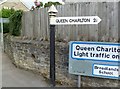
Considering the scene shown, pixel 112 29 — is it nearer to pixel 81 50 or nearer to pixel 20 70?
pixel 81 50

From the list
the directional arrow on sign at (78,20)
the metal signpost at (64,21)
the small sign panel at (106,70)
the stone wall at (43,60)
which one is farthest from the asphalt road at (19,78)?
the directional arrow on sign at (78,20)

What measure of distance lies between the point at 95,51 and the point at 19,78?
3.05m

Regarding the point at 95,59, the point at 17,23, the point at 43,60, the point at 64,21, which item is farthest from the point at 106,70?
the point at 17,23

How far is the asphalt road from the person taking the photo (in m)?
7.49

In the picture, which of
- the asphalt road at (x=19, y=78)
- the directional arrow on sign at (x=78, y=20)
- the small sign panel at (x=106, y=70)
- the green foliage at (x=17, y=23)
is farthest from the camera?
the green foliage at (x=17, y=23)

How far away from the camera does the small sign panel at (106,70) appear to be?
6.35 metres

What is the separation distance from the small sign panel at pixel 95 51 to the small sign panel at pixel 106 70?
188 mm

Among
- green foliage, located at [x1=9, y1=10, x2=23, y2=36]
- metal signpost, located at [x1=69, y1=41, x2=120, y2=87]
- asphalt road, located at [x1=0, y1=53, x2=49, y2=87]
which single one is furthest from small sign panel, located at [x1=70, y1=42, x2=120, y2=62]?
green foliage, located at [x1=9, y1=10, x2=23, y2=36]

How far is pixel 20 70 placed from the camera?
31.3 feet

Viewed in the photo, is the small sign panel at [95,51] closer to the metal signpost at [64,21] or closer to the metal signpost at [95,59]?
the metal signpost at [95,59]

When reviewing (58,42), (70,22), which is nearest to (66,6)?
(58,42)

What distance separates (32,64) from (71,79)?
224 cm

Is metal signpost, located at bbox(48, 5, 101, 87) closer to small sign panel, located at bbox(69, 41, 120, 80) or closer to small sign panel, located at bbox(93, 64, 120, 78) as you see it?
small sign panel, located at bbox(69, 41, 120, 80)

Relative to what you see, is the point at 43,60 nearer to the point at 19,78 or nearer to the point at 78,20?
the point at 19,78
